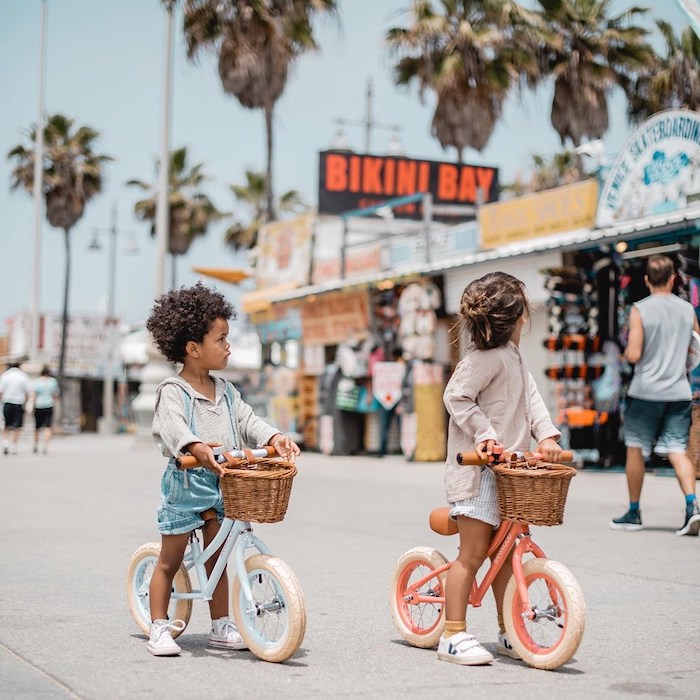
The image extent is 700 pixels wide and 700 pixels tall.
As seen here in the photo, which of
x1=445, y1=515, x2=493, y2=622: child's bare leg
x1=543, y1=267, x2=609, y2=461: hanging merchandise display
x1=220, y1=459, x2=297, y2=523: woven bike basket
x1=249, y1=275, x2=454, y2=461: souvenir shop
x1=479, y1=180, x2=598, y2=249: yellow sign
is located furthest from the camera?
x1=249, y1=275, x2=454, y2=461: souvenir shop

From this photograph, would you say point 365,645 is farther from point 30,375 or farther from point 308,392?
point 30,375

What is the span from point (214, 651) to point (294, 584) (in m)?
0.63

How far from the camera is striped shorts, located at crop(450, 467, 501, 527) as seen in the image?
4707 millimetres

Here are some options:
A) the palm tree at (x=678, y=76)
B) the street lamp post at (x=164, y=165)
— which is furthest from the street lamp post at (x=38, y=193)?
the palm tree at (x=678, y=76)

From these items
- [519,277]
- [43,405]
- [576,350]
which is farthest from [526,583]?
[43,405]

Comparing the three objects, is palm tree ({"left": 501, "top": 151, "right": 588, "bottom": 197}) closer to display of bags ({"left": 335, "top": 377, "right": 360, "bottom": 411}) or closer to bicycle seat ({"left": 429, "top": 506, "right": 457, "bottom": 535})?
display of bags ({"left": 335, "top": 377, "right": 360, "bottom": 411})

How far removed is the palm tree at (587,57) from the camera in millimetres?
27859

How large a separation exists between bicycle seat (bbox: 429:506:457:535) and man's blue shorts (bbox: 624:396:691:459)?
4.12m

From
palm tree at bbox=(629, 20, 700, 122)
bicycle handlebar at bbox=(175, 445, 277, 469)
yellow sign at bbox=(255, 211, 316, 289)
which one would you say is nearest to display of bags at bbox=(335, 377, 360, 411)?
yellow sign at bbox=(255, 211, 316, 289)

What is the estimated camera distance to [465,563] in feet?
15.6

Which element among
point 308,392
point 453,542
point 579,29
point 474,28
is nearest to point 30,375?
point 308,392

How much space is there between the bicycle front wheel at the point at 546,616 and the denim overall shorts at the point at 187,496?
49.4 inches

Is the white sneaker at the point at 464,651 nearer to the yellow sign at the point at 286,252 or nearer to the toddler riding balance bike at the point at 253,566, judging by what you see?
the toddler riding balance bike at the point at 253,566

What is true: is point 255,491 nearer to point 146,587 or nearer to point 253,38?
point 146,587
